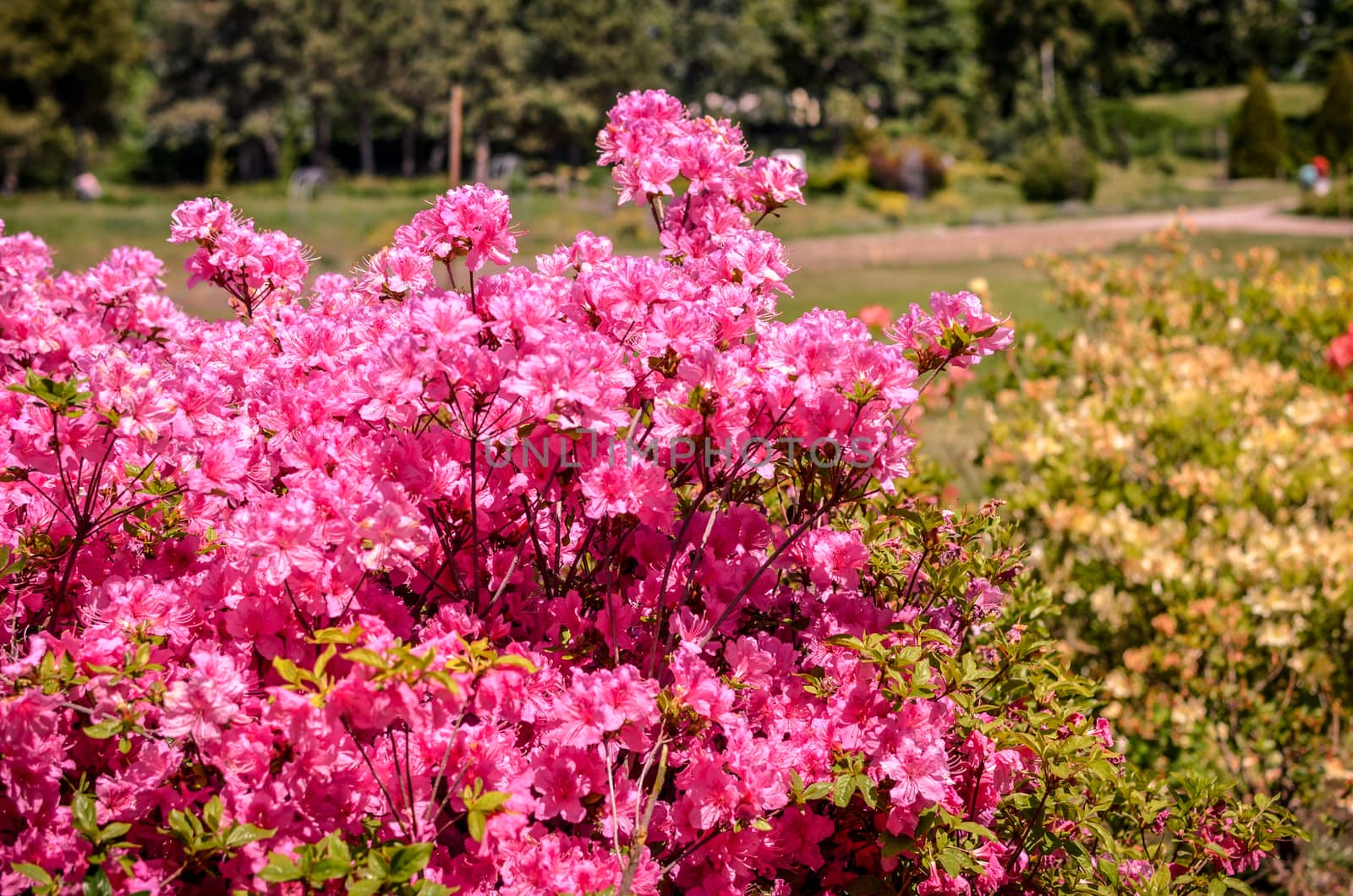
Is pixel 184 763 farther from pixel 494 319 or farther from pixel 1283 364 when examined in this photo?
pixel 1283 364

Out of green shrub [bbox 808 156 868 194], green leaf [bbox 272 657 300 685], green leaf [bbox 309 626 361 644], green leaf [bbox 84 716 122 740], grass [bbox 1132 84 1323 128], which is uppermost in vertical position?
grass [bbox 1132 84 1323 128]

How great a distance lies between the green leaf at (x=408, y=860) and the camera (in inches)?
48.2

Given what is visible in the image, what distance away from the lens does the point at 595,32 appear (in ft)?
132

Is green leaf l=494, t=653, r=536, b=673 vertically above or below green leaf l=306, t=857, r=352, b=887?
above

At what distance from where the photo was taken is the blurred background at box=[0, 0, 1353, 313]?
102 ft

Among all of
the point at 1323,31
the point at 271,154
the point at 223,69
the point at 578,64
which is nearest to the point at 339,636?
the point at 578,64

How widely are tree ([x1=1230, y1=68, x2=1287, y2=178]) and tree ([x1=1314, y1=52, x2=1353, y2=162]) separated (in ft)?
3.73

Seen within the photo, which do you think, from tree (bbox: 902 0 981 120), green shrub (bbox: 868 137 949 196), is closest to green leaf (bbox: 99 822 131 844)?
green shrub (bbox: 868 137 949 196)

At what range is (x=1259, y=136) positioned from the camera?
35.7 metres

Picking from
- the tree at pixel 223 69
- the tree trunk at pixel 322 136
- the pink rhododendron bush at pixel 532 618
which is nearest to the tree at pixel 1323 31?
the tree trunk at pixel 322 136

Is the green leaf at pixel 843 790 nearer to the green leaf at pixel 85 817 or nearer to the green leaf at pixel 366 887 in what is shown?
the green leaf at pixel 366 887

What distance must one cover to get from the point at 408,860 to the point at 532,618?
1.90 feet

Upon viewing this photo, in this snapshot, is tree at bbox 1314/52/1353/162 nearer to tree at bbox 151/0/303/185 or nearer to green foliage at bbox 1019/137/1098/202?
green foliage at bbox 1019/137/1098/202

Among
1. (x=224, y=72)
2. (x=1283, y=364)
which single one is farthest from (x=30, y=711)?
(x=224, y=72)
